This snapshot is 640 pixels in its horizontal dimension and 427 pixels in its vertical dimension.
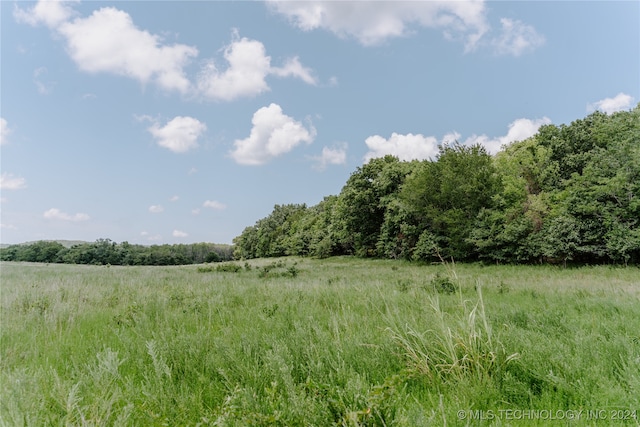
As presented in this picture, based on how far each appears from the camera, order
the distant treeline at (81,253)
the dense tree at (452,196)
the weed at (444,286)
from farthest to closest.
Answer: the distant treeline at (81,253)
the dense tree at (452,196)
the weed at (444,286)

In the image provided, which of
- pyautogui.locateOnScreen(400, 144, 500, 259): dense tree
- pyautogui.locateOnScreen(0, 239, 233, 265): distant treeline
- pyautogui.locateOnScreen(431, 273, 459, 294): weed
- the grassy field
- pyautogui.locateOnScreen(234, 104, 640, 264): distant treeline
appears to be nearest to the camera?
the grassy field

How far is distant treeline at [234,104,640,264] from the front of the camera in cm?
1859

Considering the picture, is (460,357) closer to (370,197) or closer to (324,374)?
(324,374)

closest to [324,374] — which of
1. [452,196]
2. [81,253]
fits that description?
[452,196]

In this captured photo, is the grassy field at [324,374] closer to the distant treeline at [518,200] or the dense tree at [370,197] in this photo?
the distant treeline at [518,200]

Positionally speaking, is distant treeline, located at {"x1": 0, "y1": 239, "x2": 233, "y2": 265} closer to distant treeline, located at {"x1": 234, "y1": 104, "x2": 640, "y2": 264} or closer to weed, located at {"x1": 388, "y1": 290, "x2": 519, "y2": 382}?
distant treeline, located at {"x1": 234, "y1": 104, "x2": 640, "y2": 264}

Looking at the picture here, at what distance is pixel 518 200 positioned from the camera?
24.0m

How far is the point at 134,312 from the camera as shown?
5.34m

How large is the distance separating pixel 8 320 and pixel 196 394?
490 centimetres

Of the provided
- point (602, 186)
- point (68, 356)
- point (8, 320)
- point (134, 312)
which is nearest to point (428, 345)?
point (68, 356)

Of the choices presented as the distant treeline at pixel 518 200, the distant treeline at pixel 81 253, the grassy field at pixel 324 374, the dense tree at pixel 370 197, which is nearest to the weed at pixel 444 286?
the grassy field at pixel 324 374

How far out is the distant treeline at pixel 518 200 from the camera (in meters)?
18.6

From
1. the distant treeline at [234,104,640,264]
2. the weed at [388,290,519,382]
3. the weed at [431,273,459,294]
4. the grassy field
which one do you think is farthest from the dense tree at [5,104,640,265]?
the weed at [388,290,519,382]

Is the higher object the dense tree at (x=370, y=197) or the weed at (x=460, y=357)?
the dense tree at (x=370, y=197)
